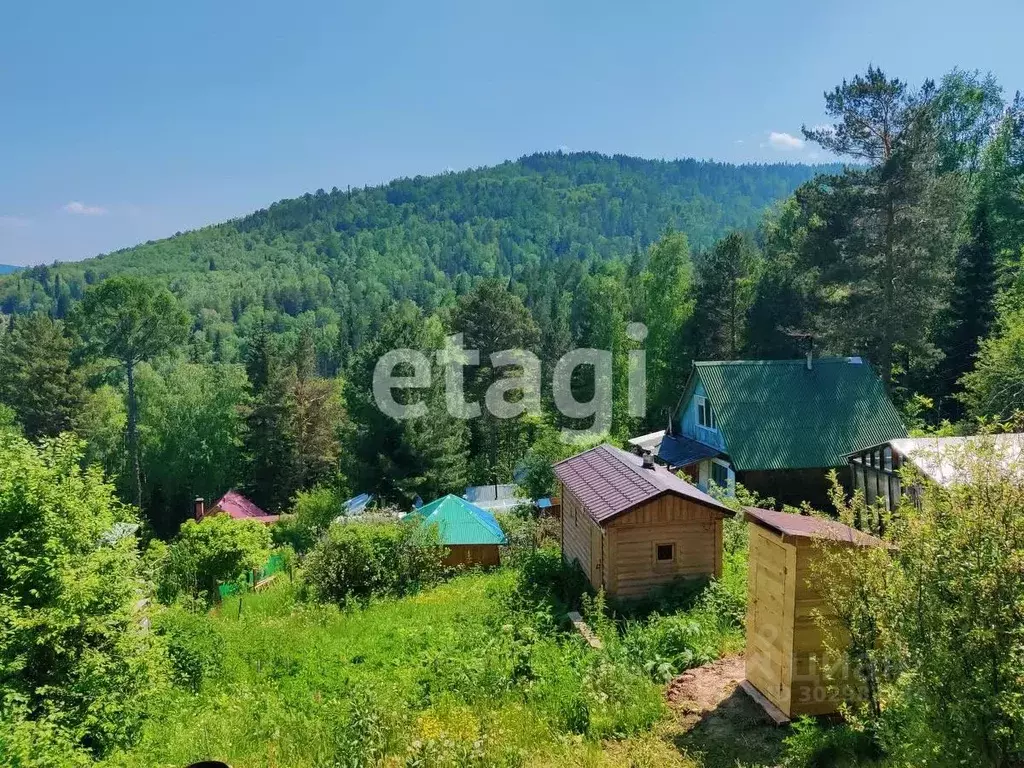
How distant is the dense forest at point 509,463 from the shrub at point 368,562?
0.22 ft

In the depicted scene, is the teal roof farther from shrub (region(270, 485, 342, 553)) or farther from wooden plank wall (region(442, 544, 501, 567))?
shrub (region(270, 485, 342, 553))

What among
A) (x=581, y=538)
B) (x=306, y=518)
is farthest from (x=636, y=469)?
(x=306, y=518)

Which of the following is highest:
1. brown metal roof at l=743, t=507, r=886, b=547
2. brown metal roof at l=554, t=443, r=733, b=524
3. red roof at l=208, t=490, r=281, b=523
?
brown metal roof at l=743, t=507, r=886, b=547

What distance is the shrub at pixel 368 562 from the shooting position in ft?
55.4

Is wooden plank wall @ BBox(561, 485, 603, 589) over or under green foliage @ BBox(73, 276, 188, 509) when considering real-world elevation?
under

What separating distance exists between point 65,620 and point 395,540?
423 inches

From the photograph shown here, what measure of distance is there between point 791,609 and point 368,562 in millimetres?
12133

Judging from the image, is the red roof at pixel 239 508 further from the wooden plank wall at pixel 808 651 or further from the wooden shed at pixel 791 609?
the wooden plank wall at pixel 808 651

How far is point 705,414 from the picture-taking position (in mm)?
25469

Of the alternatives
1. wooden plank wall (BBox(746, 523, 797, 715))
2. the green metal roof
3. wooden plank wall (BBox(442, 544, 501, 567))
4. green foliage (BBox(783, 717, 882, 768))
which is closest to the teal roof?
wooden plank wall (BBox(442, 544, 501, 567))

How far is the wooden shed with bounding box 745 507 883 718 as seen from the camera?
703 centimetres

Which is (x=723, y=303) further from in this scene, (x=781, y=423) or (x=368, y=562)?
(x=368, y=562)

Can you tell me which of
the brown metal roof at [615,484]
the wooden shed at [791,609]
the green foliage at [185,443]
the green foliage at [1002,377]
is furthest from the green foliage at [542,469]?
the green foliage at [185,443]

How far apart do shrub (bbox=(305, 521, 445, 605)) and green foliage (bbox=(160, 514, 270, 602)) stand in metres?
3.23
